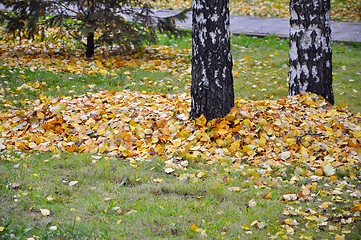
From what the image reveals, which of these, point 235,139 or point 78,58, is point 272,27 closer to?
point 78,58

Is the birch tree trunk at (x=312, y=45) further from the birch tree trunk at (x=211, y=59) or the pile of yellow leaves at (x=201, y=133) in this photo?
the birch tree trunk at (x=211, y=59)

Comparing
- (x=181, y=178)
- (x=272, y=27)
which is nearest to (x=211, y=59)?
(x=181, y=178)

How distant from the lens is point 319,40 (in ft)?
16.9

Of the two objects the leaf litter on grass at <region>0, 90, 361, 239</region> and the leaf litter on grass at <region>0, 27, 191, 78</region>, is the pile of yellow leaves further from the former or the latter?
the leaf litter on grass at <region>0, 27, 191, 78</region>

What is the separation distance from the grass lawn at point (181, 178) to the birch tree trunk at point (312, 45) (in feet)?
1.06

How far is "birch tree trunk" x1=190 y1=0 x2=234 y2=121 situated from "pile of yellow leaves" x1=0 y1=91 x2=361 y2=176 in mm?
196

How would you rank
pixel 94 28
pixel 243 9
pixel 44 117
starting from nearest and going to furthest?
pixel 44 117, pixel 94 28, pixel 243 9

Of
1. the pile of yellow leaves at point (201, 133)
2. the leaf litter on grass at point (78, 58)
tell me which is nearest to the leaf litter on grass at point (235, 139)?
the pile of yellow leaves at point (201, 133)

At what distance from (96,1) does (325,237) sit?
22.4 feet

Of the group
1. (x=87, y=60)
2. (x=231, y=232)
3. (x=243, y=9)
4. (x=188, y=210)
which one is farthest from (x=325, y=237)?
(x=243, y=9)

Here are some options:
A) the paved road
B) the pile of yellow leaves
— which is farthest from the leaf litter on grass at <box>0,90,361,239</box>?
the paved road

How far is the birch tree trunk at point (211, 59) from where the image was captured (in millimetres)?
4457

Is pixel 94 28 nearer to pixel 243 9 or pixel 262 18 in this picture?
pixel 262 18

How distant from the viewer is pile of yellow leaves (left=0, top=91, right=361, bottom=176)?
164 inches
